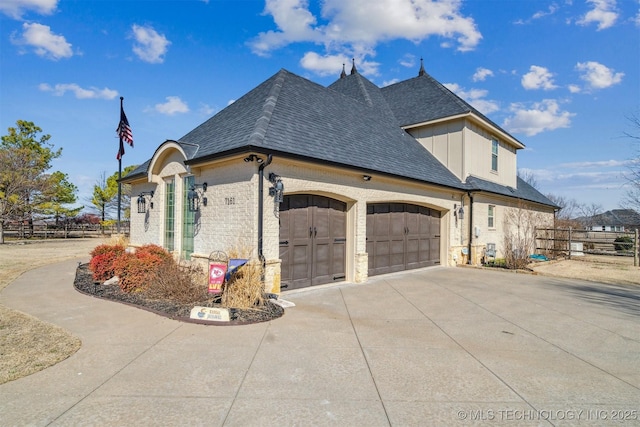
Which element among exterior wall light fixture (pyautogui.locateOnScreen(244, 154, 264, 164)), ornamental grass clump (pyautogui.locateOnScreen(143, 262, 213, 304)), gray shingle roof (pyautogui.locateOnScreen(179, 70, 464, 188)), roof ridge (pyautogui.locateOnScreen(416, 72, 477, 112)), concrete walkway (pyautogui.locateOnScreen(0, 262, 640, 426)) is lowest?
concrete walkway (pyautogui.locateOnScreen(0, 262, 640, 426))

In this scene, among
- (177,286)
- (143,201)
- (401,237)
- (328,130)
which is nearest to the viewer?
(177,286)

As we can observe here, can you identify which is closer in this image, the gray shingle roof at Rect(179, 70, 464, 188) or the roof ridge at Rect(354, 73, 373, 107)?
the gray shingle roof at Rect(179, 70, 464, 188)

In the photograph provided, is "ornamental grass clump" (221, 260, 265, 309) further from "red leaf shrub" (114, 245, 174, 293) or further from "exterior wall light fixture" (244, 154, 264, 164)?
"exterior wall light fixture" (244, 154, 264, 164)

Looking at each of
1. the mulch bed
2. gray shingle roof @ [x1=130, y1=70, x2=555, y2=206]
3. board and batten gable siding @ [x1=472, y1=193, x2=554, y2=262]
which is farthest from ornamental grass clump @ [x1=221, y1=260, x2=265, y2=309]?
board and batten gable siding @ [x1=472, y1=193, x2=554, y2=262]

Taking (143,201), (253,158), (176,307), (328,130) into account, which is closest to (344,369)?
(176,307)

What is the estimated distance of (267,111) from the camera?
9422mm

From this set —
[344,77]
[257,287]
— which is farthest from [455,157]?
[257,287]

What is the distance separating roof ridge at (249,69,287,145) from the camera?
308 inches

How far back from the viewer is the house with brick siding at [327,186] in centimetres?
816

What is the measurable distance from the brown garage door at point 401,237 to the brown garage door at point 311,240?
4.94 ft

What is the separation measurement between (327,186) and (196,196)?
3575 mm

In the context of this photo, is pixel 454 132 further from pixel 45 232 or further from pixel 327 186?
pixel 45 232

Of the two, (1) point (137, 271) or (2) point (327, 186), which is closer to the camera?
(1) point (137, 271)

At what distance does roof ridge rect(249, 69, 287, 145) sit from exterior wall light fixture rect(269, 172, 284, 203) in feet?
2.77
